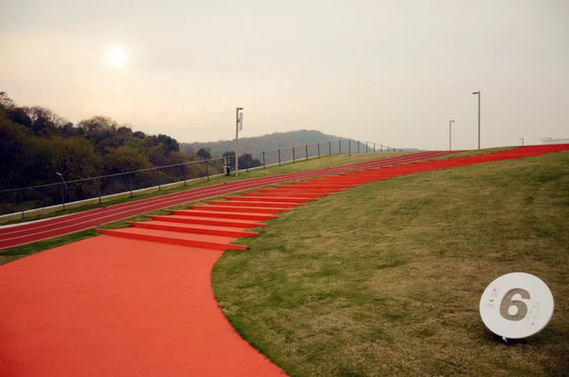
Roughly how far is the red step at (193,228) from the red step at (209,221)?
27cm

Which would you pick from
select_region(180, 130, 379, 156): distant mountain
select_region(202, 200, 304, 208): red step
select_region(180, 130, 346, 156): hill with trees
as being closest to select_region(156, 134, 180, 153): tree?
select_region(202, 200, 304, 208): red step

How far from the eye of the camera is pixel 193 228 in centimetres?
1148

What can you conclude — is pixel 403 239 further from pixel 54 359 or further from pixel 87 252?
pixel 87 252

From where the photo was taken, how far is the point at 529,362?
3480 mm

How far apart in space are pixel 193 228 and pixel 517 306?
364 inches

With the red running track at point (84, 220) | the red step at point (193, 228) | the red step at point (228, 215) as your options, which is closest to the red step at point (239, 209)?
the red step at point (228, 215)

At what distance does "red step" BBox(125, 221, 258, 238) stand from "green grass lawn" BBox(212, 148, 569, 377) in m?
0.84

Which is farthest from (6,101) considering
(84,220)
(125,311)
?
(125,311)

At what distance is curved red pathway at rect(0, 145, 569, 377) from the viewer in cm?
419

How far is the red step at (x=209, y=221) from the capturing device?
11.2 m

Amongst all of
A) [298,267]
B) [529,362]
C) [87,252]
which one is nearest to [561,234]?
[529,362]

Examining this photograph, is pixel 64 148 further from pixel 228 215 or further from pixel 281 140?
pixel 281 140

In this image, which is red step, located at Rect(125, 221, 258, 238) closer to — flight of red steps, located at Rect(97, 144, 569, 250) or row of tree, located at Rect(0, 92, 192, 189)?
flight of red steps, located at Rect(97, 144, 569, 250)

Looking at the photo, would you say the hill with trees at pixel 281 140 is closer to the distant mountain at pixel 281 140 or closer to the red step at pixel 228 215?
the distant mountain at pixel 281 140
